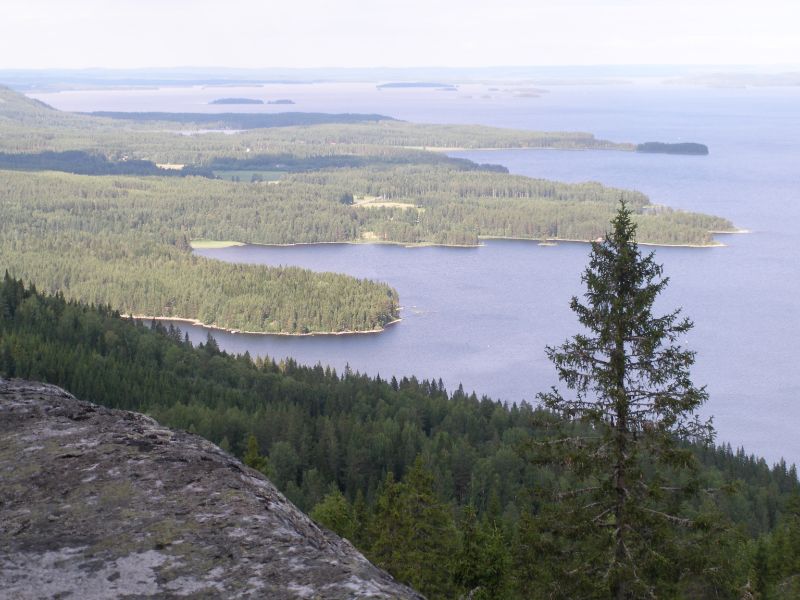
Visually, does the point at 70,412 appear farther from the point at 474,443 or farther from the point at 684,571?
the point at 474,443

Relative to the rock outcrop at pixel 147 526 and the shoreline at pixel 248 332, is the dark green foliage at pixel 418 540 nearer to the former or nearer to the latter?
the rock outcrop at pixel 147 526

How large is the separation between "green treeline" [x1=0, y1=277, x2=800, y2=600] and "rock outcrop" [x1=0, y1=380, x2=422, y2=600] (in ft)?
63.3

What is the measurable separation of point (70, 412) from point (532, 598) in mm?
15809

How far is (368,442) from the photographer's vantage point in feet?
249

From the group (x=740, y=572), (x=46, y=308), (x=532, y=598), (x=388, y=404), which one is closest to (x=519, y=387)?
(x=388, y=404)

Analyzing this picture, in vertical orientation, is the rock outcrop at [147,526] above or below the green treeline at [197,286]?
above

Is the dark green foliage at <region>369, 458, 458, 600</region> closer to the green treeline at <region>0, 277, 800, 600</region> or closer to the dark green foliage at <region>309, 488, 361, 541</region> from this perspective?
the green treeline at <region>0, 277, 800, 600</region>

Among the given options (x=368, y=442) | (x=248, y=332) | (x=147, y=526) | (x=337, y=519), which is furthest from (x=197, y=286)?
(x=147, y=526)

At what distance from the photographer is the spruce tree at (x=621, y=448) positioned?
17.0 metres

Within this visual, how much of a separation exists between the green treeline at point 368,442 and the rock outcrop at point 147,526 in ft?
63.3

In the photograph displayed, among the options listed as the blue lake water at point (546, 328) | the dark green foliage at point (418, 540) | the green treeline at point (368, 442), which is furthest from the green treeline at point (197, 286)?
the dark green foliage at point (418, 540)

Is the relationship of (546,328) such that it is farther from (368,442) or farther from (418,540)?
(418,540)

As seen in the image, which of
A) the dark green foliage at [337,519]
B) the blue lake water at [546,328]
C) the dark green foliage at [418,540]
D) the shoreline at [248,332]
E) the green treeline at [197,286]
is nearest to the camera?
the dark green foliage at [418,540]

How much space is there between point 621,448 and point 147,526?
12873 millimetres
